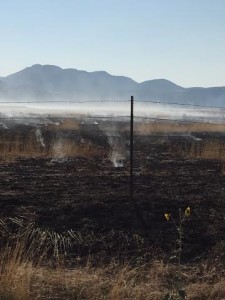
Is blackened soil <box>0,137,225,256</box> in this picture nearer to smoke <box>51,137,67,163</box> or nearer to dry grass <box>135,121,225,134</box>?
smoke <box>51,137,67,163</box>

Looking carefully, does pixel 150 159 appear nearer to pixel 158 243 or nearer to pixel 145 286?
pixel 158 243

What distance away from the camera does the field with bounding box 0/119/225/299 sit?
599 cm

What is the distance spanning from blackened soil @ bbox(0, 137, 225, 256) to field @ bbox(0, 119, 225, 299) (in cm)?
2

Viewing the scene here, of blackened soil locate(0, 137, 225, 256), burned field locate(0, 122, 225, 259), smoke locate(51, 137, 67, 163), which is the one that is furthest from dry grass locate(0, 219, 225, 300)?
smoke locate(51, 137, 67, 163)

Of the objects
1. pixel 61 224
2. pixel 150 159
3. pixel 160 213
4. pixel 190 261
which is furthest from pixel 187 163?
pixel 190 261

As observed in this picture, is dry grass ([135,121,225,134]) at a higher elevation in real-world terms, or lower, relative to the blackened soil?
lower

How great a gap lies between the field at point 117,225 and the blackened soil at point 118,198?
0.02 m

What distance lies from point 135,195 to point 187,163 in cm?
822

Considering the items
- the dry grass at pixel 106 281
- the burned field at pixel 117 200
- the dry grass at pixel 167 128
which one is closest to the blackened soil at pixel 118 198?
the burned field at pixel 117 200

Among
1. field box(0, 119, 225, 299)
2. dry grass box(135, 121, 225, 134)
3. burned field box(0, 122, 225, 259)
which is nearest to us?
field box(0, 119, 225, 299)

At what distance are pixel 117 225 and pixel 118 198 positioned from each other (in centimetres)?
229

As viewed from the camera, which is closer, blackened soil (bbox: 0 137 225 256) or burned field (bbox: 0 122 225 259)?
burned field (bbox: 0 122 225 259)

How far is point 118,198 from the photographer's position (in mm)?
11430

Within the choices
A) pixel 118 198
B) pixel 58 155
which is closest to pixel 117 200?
pixel 118 198
